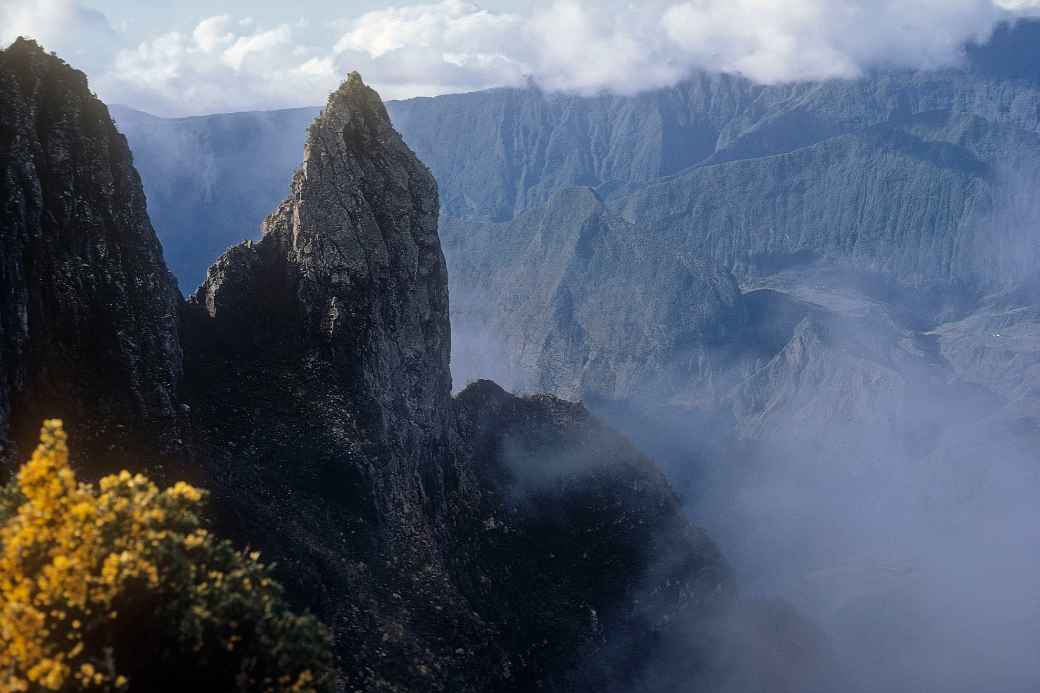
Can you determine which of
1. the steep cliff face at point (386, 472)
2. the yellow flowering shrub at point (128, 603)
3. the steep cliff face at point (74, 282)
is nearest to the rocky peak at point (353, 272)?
the steep cliff face at point (386, 472)

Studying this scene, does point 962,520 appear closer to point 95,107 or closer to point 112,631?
point 95,107

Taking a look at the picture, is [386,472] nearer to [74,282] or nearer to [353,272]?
[353,272]

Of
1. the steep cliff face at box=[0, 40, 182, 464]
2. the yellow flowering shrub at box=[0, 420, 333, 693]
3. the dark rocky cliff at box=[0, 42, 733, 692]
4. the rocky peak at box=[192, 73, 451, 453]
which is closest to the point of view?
the yellow flowering shrub at box=[0, 420, 333, 693]

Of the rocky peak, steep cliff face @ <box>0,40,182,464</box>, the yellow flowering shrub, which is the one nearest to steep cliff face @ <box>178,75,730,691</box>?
the rocky peak

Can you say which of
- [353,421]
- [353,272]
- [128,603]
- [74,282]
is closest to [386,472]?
[353,421]

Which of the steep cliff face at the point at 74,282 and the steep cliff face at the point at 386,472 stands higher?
the steep cliff face at the point at 74,282

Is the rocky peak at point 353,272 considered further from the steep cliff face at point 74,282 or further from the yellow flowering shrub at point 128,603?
the yellow flowering shrub at point 128,603

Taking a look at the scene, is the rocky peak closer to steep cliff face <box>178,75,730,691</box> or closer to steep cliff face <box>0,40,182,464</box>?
steep cliff face <box>178,75,730,691</box>
